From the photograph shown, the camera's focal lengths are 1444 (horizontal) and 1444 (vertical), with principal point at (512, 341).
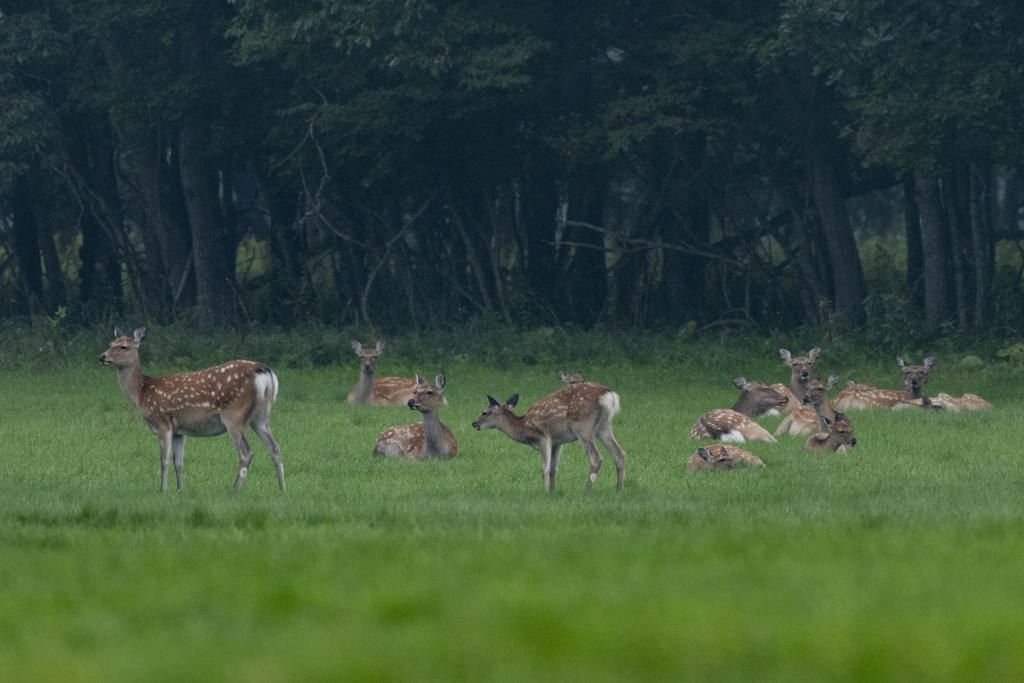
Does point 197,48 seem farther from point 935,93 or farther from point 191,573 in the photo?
point 191,573

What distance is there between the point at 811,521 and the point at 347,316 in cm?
2203

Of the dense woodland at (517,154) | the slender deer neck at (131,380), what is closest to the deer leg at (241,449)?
the slender deer neck at (131,380)

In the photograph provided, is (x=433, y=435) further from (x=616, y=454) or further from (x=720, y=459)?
(x=616, y=454)

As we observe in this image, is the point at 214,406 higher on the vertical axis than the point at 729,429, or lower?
higher

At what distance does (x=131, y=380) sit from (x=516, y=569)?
6.14 metres

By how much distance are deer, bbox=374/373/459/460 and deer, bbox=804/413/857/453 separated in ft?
10.2

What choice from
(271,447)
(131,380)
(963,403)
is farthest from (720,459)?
(963,403)

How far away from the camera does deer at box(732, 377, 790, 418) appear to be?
625 inches

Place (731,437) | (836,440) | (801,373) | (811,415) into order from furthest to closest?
(801,373) < (811,415) < (731,437) < (836,440)

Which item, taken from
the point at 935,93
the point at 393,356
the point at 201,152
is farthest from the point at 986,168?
the point at 201,152

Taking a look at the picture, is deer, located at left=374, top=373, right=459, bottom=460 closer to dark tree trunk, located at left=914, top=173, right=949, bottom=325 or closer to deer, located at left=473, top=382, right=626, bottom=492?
deer, located at left=473, top=382, right=626, bottom=492

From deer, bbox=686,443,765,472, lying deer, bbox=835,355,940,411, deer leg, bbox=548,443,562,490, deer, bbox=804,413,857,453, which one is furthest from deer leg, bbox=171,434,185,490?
lying deer, bbox=835,355,940,411

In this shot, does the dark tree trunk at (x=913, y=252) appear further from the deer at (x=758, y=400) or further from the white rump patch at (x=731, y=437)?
the white rump patch at (x=731, y=437)

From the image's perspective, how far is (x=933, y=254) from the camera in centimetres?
2264
